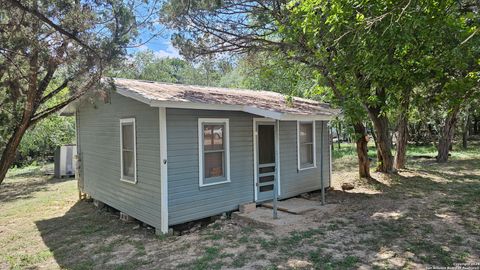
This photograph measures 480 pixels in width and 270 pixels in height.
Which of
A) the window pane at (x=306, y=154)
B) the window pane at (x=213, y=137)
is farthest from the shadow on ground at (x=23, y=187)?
the window pane at (x=306, y=154)

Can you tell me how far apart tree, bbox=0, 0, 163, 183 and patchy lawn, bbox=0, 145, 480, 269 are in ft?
6.40

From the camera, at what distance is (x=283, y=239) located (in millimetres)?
5730

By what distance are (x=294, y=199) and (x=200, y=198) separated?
2.71m

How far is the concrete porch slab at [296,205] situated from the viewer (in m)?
7.36

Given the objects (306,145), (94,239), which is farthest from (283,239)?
(306,145)

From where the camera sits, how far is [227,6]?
8.14 metres

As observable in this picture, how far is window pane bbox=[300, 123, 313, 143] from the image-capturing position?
9.14 metres

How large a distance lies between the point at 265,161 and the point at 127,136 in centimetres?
338

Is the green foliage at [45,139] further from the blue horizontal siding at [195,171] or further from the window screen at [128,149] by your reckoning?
the blue horizontal siding at [195,171]

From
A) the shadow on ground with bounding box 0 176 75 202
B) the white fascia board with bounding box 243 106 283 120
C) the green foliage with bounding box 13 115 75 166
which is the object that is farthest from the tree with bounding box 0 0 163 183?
the green foliage with bounding box 13 115 75 166

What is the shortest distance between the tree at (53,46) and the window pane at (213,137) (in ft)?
7.41

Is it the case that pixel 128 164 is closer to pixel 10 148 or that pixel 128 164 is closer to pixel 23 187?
pixel 10 148

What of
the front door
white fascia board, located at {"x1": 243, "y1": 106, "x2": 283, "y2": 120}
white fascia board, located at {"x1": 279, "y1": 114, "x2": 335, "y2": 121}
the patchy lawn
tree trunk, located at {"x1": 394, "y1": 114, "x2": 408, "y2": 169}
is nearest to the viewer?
the patchy lawn

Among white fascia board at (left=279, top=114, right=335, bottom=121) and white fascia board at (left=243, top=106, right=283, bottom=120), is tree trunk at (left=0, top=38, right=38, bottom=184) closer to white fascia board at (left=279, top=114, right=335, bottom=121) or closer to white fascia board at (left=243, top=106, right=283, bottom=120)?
white fascia board at (left=243, top=106, right=283, bottom=120)
